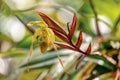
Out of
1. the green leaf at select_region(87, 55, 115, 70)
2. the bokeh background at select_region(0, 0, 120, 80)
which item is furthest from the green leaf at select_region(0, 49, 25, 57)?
the green leaf at select_region(87, 55, 115, 70)

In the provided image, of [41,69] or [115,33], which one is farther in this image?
[115,33]

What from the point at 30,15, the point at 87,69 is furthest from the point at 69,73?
the point at 30,15

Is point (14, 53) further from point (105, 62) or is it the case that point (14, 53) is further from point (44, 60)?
point (105, 62)

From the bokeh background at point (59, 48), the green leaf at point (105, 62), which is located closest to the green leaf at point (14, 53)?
the bokeh background at point (59, 48)

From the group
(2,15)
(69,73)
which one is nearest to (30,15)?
(2,15)

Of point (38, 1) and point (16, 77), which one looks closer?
point (16, 77)

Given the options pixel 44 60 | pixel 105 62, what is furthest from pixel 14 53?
pixel 105 62

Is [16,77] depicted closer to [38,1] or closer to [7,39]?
[7,39]

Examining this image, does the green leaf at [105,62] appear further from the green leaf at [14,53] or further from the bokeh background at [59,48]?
the green leaf at [14,53]

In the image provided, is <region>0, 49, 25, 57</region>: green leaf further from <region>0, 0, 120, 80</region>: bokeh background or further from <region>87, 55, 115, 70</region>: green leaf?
<region>87, 55, 115, 70</region>: green leaf

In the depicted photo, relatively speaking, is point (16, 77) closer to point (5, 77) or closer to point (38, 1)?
point (5, 77)
